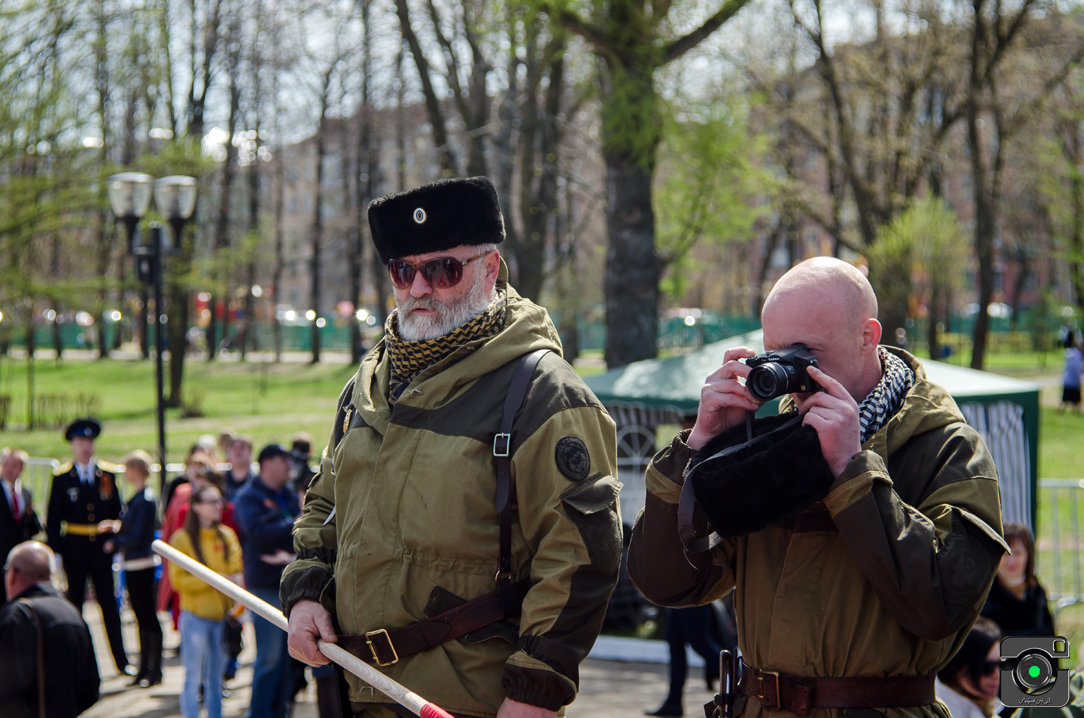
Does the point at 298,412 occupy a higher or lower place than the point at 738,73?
lower

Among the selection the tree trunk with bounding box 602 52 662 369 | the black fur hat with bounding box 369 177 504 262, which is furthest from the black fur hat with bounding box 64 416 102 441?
the black fur hat with bounding box 369 177 504 262

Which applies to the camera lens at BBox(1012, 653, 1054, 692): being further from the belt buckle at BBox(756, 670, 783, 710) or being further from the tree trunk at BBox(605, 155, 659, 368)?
the tree trunk at BBox(605, 155, 659, 368)

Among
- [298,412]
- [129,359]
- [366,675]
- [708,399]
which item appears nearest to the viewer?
[708,399]

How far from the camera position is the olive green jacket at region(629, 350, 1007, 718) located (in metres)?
2.23

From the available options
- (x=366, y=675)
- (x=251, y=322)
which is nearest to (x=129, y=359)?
(x=251, y=322)

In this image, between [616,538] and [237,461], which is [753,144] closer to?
[237,461]

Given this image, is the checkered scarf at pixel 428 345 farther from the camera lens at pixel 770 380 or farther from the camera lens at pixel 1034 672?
the camera lens at pixel 1034 672

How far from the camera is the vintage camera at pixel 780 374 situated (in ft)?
7.46

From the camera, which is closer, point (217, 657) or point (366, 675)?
point (366, 675)

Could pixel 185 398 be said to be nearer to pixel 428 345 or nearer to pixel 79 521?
pixel 79 521

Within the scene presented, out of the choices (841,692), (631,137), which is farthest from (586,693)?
(841,692)

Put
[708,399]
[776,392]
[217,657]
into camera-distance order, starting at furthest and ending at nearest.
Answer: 1. [217,657]
2. [708,399]
3. [776,392]

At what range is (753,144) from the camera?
15141 mm

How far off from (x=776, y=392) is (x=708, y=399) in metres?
0.23
